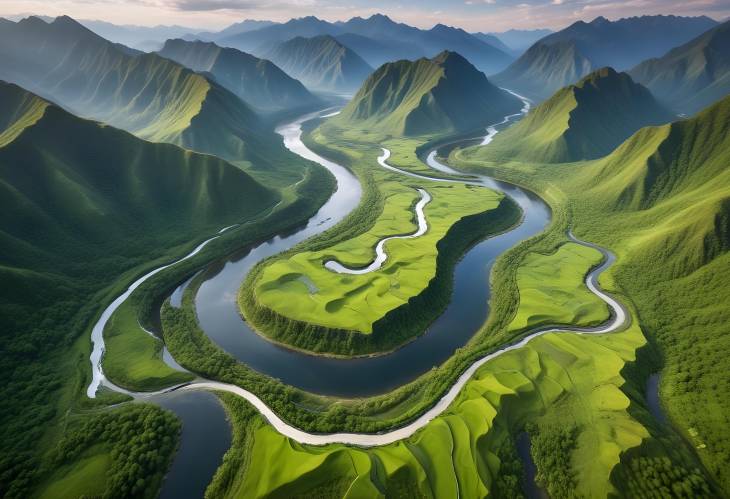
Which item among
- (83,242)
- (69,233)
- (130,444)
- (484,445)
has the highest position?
(484,445)

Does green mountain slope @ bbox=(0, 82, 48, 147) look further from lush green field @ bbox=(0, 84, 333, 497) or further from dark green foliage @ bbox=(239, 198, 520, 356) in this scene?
dark green foliage @ bbox=(239, 198, 520, 356)

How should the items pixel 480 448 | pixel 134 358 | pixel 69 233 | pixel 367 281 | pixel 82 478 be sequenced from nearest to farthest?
pixel 82 478
pixel 480 448
pixel 134 358
pixel 367 281
pixel 69 233

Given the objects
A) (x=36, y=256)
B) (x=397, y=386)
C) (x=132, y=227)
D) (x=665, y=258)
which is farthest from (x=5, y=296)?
(x=665, y=258)

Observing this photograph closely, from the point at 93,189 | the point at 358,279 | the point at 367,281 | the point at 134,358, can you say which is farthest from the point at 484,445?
the point at 93,189

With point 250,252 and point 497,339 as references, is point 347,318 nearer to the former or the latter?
point 497,339

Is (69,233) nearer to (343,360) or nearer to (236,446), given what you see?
(236,446)

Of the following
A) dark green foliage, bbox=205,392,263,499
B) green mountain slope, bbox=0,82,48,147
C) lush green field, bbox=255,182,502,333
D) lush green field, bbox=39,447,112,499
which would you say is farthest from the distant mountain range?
dark green foliage, bbox=205,392,263,499
